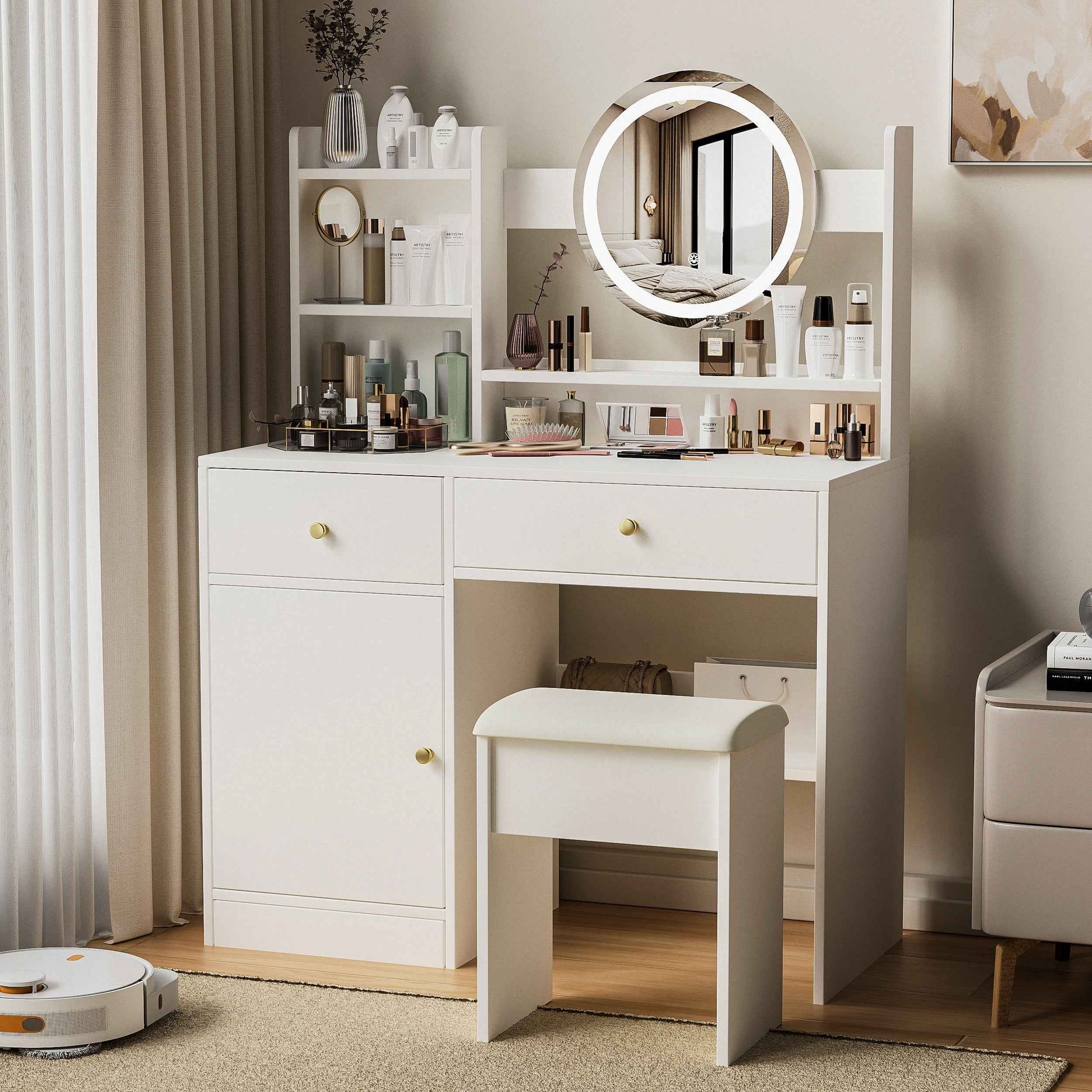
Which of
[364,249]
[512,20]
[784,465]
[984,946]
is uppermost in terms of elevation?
[512,20]

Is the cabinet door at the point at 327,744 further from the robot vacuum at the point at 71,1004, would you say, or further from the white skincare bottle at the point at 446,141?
the white skincare bottle at the point at 446,141

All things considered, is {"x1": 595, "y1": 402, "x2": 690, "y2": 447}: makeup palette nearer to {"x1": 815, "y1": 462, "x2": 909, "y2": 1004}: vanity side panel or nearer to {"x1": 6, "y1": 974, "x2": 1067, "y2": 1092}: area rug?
{"x1": 815, "y1": 462, "x2": 909, "y2": 1004}: vanity side panel

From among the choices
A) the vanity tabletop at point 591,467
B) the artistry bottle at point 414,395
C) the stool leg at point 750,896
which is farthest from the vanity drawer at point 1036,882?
the artistry bottle at point 414,395

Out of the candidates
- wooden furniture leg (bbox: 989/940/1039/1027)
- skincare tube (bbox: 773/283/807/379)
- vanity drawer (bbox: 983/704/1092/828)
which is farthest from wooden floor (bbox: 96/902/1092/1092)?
skincare tube (bbox: 773/283/807/379)

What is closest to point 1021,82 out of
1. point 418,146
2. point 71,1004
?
point 418,146

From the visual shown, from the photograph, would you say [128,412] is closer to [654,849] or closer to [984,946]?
[654,849]

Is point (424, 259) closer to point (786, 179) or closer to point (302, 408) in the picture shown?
point (302, 408)

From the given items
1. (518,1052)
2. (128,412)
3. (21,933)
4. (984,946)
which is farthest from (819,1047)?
(128,412)

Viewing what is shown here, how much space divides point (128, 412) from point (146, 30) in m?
0.68

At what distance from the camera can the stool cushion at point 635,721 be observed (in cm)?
236

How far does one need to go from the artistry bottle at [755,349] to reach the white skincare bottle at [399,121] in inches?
29.5

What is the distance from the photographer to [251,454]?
2895mm

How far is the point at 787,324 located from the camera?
297 centimetres

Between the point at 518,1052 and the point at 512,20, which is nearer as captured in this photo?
the point at 518,1052
